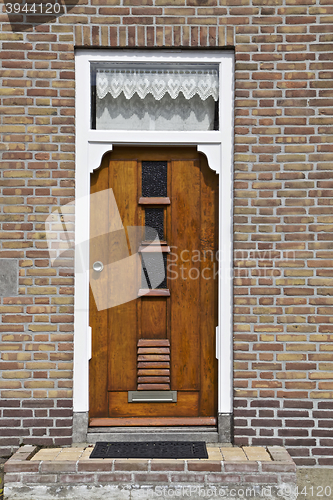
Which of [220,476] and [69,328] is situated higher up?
Result: [69,328]

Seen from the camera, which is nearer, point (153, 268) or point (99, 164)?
point (99, 164)

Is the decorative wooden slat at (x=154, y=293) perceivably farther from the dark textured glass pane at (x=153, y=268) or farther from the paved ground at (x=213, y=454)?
the paved ground at (x=213, y=454)

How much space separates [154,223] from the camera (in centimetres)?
334

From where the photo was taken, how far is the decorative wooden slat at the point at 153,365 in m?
3.28

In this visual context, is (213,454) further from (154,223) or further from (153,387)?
(154,223)

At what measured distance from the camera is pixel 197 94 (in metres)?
3.30

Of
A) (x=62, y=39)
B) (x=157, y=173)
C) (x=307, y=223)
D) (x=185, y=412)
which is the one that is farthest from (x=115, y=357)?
(x=62, y=39)

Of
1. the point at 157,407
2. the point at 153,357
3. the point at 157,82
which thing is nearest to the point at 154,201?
the point at 157,82

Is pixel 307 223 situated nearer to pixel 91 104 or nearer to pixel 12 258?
pixel 91 104

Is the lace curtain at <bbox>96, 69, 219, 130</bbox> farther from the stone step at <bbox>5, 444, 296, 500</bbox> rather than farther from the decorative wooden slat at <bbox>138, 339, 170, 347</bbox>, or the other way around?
the stone step at <bbox>5, 444, 296, 500</bbox>

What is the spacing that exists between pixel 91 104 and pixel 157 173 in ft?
2.60

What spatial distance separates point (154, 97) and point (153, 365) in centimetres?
226

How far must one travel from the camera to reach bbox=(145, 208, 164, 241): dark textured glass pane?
333 centimetres

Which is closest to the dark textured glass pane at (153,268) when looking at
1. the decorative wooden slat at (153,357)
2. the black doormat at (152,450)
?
the decorative wooden slat at (153,357)
